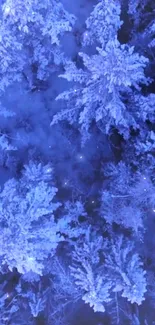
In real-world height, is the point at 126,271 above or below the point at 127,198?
below

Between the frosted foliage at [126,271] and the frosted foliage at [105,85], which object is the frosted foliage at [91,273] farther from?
the frosted foliage at [105,85]

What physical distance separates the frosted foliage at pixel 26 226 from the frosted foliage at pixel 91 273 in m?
0.44

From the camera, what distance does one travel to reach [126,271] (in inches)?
163

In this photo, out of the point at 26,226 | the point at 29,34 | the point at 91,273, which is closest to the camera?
the point at 26,226

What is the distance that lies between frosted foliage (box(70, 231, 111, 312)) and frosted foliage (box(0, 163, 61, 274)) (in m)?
0.44

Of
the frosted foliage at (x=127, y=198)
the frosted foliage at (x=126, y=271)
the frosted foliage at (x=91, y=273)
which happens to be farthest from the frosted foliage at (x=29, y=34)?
the frosted foliage at (x=126, y=271)

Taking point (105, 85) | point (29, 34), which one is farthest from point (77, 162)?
point (29, 34)

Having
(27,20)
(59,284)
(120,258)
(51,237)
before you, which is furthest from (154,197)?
(27,20)

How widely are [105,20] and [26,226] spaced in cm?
243

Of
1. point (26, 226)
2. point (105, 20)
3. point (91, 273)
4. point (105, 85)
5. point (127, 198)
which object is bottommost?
point (91, 273)

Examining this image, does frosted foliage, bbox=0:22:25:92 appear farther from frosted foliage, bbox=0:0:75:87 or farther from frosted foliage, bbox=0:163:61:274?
frosted foliage, bbox=0:163:61:274

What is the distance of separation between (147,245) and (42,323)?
1775 mm

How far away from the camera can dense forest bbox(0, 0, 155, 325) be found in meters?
3.98

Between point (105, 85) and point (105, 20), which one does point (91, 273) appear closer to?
point (105, 85)
